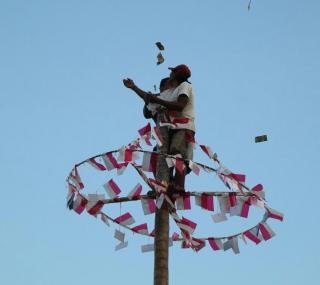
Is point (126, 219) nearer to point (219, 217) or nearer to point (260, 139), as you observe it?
point (219, 217)

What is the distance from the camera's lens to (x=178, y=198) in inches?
347

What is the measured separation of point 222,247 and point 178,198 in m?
1.80

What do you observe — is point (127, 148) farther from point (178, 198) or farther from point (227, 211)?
point (227, 211)

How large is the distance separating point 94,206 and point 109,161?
695mm

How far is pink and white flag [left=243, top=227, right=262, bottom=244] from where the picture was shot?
9.99 m

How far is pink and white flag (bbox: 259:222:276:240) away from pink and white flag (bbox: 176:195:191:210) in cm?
157

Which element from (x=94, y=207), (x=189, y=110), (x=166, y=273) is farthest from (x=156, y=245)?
(x=189, y=110)

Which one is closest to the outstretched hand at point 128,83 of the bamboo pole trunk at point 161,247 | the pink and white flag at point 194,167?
the pink and white flag at point 194,167

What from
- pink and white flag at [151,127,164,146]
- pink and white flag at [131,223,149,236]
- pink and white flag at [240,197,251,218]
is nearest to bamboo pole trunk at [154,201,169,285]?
pink and white flag at [151,127,164,146]

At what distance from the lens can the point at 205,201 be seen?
29.2ft

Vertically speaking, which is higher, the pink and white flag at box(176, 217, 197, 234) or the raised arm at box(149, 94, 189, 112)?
the raised arm at box(149, 94, 189, 112)

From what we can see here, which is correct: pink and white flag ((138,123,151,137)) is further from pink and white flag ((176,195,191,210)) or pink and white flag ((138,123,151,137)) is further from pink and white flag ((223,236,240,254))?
pink and white flag ((223,236,240,254))

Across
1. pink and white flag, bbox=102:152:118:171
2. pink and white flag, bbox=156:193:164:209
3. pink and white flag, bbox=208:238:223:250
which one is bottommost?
pink and white flag, bbox=156:193:164:209

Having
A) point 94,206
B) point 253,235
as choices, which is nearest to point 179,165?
point 94,206
